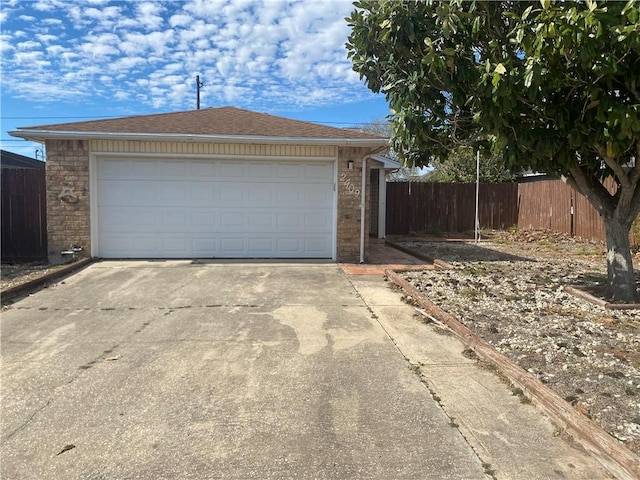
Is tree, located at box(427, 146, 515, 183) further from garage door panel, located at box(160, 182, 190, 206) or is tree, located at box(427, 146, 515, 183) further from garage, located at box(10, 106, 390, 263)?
garage door panel, located at box(160, 182, 190, 206)

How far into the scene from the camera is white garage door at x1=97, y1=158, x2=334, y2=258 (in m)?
9.98

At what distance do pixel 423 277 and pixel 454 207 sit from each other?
10848mm

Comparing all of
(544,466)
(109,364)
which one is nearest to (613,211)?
(544,466)

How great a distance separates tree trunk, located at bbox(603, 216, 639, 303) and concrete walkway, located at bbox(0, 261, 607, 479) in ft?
9.55

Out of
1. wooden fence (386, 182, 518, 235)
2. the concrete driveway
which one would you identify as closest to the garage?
the concrete driveway

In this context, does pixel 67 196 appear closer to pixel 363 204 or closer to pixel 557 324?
pixel 363 204

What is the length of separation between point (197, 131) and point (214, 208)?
1706 mm

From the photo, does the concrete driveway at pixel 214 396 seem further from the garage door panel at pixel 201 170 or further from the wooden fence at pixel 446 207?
the wooden fence at pixel 446 207

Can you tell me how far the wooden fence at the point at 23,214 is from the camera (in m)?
10.1

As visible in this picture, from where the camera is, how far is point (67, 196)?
9.61 metres

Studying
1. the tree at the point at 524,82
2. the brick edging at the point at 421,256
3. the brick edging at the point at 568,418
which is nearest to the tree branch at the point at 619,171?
the tree at the point at 524,82

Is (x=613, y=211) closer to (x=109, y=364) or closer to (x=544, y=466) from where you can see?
(x=544, y=466)

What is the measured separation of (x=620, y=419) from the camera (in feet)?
10.1

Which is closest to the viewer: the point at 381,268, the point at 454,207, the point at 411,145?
the point at 411,145
